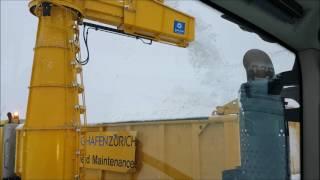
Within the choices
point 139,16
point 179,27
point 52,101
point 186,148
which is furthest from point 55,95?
point 179,27

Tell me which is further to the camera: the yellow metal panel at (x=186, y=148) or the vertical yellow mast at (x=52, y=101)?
the vertical yellow mast at (x=52, y=101)

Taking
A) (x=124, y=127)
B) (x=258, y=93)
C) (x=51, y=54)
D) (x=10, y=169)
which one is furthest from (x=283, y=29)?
(x=10, y=169)

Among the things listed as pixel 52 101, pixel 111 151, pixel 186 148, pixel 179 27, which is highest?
pixel 179 27

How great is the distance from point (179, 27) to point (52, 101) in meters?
2.33

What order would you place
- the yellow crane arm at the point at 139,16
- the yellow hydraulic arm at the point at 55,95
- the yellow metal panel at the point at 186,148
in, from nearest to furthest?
1. the yellow metal panel at the point at 186,148
2. the yellow hydraulic arm at the point at 55,95
3. the yellow crane arm at the point at 139,16

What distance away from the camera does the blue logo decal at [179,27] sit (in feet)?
21.8

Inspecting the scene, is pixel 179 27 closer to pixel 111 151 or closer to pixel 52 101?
pixel 52 101

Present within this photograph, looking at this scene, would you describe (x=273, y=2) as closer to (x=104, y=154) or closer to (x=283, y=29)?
(x=283, y=29)

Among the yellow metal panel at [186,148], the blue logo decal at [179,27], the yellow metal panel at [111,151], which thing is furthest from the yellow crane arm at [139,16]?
the yellow metal panel at [111,151]

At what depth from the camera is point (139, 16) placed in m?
6.23

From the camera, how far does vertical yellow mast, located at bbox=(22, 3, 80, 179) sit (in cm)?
567

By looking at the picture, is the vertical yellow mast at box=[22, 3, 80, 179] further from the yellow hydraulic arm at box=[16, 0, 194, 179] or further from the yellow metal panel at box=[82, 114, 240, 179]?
the yellow metal panel at box=[82, 114, 240, 179]

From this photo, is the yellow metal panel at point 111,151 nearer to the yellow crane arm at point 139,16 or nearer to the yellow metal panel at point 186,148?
the yellow metal panel at point 186,148

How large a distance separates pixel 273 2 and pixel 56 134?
14.5 ft
